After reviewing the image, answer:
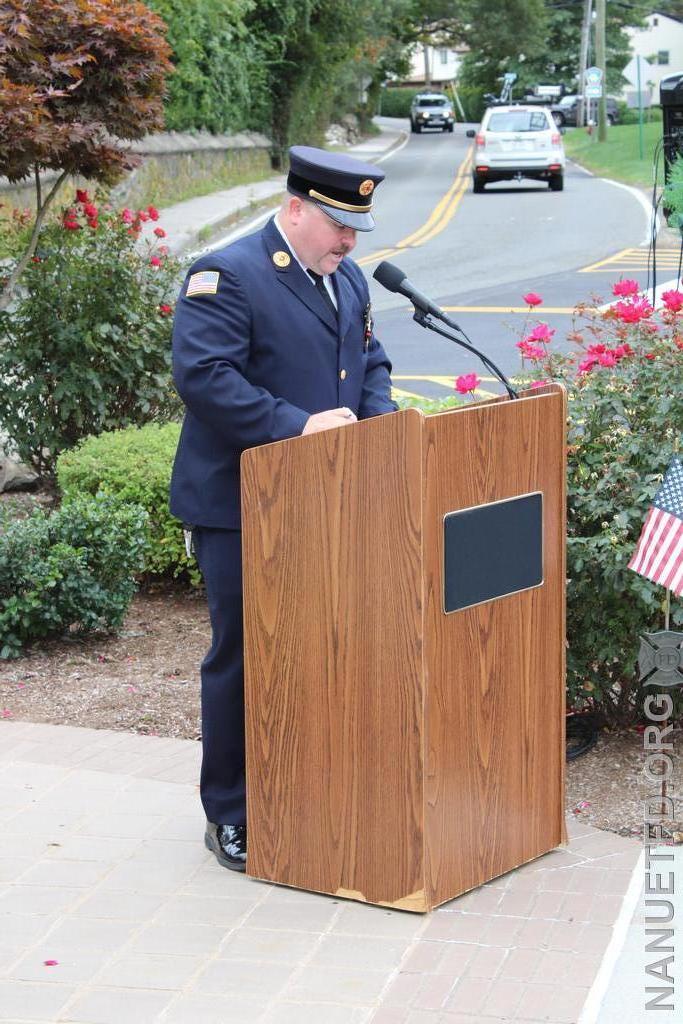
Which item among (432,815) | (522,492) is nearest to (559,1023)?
(432,815)

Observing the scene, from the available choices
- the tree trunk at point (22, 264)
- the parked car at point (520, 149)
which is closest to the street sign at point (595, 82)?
the parked car at point (520, 149)

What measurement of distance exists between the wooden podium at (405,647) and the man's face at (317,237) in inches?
22.1

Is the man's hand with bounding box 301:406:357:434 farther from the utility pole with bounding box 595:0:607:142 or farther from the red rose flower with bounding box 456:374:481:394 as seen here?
the utility pole with bounding box 595:0:607:142

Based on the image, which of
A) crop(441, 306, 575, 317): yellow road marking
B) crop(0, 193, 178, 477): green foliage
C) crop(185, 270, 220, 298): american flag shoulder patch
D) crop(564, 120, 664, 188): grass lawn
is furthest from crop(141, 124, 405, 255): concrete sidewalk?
crop(185, 270, 220, 298): american flag shoulder patch

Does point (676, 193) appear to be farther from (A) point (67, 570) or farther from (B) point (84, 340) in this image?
(A) point (67, 570)

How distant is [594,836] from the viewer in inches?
161

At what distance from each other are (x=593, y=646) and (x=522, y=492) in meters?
1.10

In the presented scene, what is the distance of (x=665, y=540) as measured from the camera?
3979 millimetres

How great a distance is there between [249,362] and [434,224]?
2117 centimetres

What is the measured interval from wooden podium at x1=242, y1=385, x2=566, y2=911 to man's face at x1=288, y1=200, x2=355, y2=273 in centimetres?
56

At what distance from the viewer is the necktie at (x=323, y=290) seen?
3811mm

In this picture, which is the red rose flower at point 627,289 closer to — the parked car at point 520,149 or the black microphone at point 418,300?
the black microphone at point 418,300

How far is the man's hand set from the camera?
353cm

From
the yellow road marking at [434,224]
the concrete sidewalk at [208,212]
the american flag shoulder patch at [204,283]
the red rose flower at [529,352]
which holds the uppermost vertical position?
the american flag shoulder patch at [204,283]
